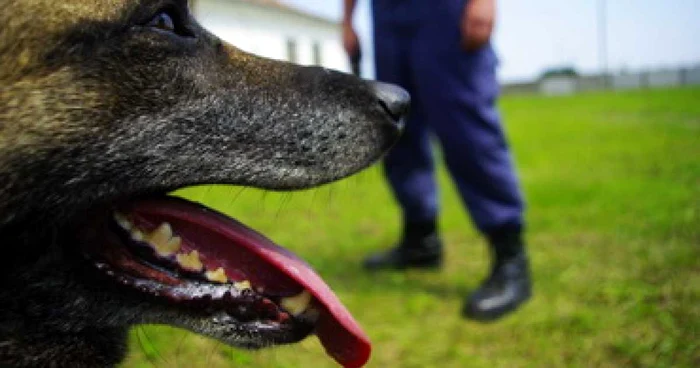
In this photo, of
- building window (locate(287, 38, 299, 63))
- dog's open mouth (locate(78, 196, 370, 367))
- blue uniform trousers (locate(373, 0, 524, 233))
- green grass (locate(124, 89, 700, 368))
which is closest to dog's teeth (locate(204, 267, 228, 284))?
dog's open mouth (locate(78, 196, 370, 367))

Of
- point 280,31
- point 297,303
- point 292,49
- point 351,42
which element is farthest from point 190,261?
point 292,49

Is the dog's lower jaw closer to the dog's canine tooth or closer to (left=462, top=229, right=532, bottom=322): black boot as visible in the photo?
the dog's canine tooth

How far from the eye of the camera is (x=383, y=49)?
3457mm

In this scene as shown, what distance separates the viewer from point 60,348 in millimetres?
1629

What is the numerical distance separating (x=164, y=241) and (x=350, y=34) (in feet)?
7.93

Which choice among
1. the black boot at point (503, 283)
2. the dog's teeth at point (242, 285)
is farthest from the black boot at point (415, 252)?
the dog's teeth at point (242, 285)

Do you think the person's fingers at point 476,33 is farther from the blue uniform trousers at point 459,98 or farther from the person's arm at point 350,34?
the person's arm at point 350,34

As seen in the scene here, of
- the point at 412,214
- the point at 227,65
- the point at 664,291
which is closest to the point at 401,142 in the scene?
the point at 412,214

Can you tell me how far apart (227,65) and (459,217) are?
3.67 metres

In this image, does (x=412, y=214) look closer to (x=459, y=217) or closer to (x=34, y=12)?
(x=459, y=217)

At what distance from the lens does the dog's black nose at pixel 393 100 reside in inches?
81.1

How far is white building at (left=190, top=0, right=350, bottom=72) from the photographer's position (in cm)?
2280

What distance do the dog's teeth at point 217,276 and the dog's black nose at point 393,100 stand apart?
68cm

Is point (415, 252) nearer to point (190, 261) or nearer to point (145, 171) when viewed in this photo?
point (190, 261)
